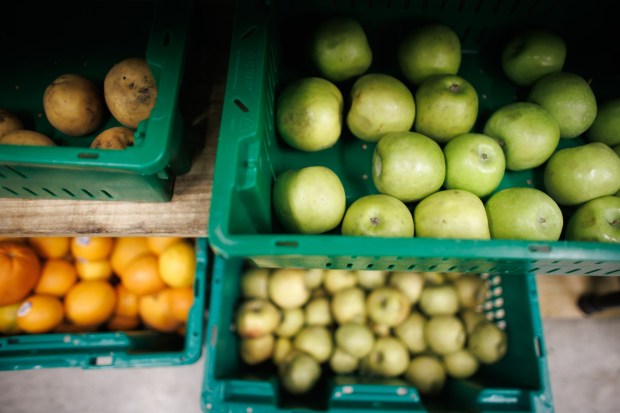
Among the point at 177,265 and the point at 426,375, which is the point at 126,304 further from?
the point at 426,375

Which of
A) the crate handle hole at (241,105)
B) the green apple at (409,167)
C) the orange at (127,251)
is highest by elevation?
the crate handle hole at (241,105)

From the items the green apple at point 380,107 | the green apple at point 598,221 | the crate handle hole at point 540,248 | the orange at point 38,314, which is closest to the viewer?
the crate handle hole at point 540,248

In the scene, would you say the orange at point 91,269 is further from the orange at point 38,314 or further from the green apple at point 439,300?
the green apple at point 439,300

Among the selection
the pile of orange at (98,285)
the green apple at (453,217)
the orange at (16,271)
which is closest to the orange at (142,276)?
the pile of orange at (98,285)

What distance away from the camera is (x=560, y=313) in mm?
1908

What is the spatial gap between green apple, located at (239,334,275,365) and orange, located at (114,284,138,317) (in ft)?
1.52

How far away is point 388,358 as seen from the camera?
4.41 feet

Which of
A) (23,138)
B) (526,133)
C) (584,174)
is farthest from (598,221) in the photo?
(23,138)

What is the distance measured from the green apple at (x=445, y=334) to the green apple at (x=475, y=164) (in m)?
0.58

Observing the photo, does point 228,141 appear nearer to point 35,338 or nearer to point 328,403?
point 328,403

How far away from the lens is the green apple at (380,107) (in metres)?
1.07

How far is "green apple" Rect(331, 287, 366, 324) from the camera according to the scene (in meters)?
1.40

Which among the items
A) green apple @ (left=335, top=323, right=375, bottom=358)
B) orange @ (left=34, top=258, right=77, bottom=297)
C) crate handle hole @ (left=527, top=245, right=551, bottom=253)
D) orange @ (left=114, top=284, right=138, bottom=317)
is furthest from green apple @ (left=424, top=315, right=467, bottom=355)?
orange @ (left=34, top=258, right=77, bottom=297)

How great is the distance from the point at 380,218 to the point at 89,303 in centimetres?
114
